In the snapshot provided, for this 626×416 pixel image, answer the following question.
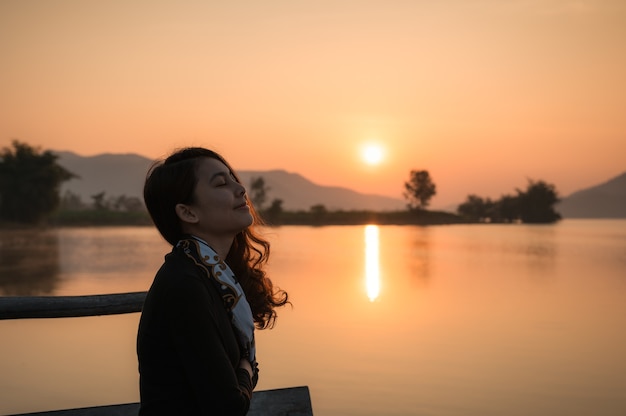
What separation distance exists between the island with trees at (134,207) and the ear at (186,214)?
22.9m

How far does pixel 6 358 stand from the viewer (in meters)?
7.40

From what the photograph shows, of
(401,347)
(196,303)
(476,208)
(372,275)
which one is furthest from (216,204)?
(476,208)

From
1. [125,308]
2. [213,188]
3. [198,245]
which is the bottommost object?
[125,308]

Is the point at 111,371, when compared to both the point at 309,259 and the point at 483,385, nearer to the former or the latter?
the point at 483,385

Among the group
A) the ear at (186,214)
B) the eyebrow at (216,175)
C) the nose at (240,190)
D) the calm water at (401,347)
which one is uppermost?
the eyebrow at (216,175)

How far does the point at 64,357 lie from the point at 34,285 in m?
7.40

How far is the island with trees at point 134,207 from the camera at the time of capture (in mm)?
39938

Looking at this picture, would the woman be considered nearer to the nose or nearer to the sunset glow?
the nose

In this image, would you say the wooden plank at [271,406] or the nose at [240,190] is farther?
the wooden plank at [271,406]

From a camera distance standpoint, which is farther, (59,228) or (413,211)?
(413,211)

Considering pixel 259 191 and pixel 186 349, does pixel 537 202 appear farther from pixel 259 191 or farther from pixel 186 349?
pixel 186 349

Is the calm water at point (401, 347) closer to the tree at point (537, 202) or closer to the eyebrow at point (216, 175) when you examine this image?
the eyebrow at point (216, 175)

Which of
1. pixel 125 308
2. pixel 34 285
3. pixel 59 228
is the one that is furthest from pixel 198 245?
pixel 59 228

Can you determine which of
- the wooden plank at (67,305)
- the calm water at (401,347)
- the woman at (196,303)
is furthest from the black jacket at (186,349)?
the wooden plank at (67,305)
